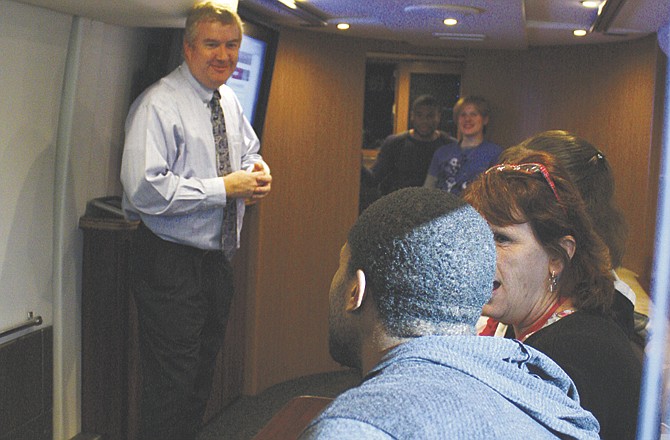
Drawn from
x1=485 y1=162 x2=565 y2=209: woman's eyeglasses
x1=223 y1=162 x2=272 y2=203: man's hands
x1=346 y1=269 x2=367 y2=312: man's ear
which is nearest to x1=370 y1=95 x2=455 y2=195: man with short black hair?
x1=223 y1=162 x2=272 y2=203: man's hands

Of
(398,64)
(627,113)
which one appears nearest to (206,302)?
(627,113)

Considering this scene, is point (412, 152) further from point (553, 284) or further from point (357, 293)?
point (357, 293)

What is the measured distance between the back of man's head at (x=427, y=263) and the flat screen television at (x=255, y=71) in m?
2.59

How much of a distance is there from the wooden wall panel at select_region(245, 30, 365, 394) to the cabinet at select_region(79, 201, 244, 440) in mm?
1190

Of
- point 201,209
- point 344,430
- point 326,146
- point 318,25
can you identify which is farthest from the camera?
point 326,146

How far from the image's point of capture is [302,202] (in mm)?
4457

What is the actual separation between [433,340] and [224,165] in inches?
81.3

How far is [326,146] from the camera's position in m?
4.54

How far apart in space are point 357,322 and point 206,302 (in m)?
1.89

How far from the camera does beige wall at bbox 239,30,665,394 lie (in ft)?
14.0

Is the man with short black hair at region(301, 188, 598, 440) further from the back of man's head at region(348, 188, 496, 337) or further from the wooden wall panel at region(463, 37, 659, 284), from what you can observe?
the wooden wall panel at region(463, 37, 659, 284)

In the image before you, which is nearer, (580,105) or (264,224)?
(264,224)

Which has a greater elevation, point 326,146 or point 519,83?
point 519,83

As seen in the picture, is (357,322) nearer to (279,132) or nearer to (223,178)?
(223,178)
